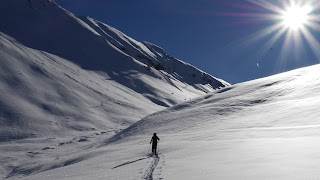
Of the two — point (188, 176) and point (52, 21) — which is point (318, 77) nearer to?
point (188, 176)

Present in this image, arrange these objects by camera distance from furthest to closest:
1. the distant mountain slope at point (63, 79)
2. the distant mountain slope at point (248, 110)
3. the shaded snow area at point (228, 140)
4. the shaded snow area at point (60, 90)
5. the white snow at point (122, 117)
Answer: the distant mountain slope at point (63, 79) → the shaded snow area at point (60, 90) → the distant mountain slope at point (248, 110) → the white snow at point (122, 117) → the shaded snow area at point (228, 140)

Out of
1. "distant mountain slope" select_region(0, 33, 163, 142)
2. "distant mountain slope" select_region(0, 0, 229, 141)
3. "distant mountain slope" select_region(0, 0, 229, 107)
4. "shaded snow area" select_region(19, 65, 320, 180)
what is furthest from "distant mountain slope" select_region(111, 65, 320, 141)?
"distant mountain slope" select_region(0, 0, 229, 107)

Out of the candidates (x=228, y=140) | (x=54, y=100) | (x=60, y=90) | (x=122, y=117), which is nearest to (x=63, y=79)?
(x=60, y=90)

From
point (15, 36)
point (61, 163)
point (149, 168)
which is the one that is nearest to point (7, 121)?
point (61, 163)

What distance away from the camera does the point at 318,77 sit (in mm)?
44812

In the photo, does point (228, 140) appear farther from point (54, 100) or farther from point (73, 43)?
point (73, 43)

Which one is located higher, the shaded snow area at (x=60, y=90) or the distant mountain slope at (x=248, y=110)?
the shaded snow area at (x=60, y=90)

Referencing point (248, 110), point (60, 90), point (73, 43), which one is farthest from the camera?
point (73, 43)

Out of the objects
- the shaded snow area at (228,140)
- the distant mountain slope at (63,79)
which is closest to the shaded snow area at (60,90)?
the distant mountain slope at (63,79)

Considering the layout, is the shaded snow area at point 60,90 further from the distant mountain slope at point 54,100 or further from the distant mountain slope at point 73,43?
the distant mountain slope at point 73,43

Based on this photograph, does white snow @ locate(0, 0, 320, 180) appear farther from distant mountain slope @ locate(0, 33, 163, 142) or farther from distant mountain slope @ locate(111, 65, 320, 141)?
distant mountain slope @ locate(0, 33, 163, 142)

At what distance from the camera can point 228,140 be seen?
2036 centimetres

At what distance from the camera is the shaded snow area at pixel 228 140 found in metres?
11.2

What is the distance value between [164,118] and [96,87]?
59430 millimetres
